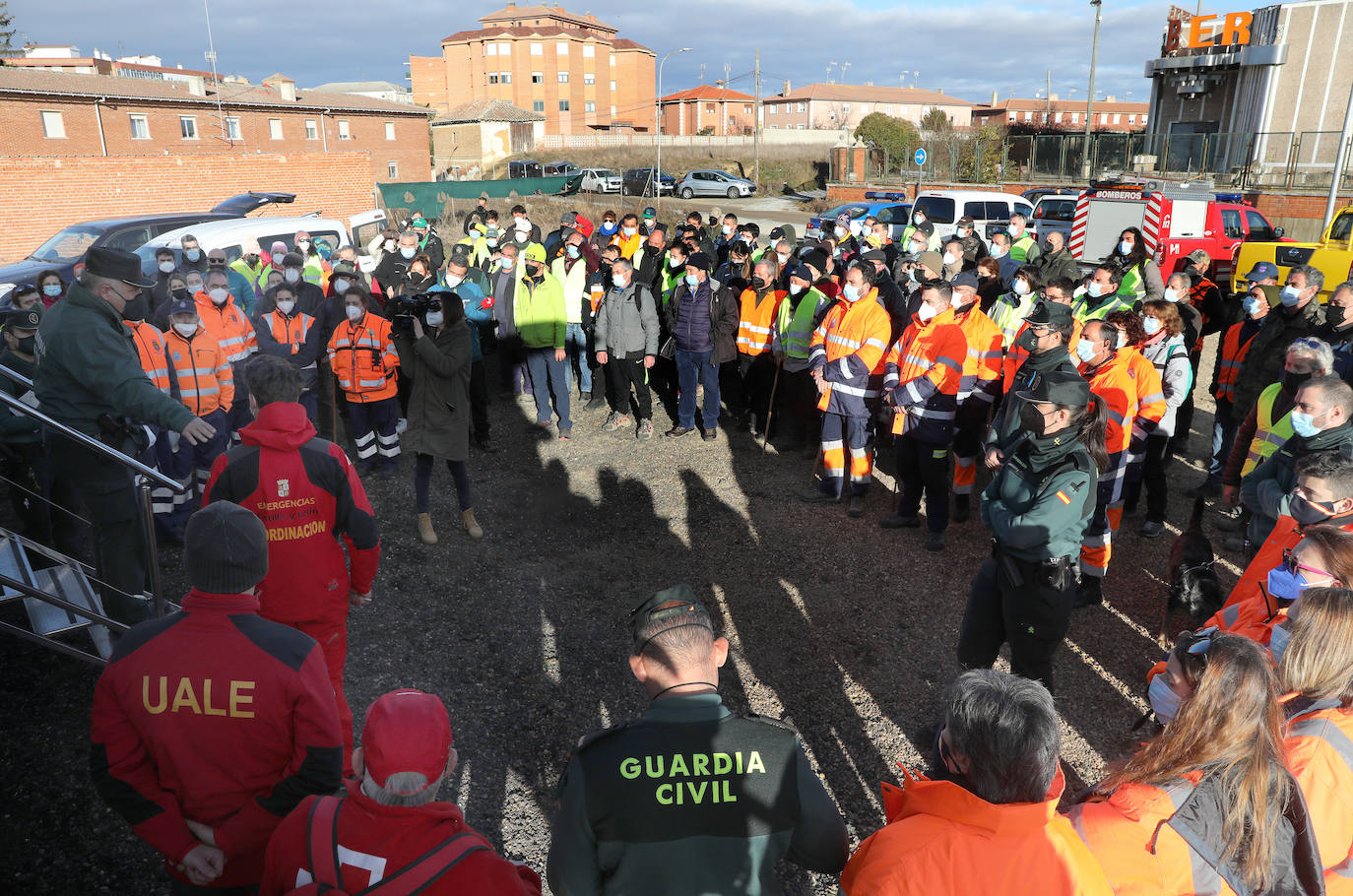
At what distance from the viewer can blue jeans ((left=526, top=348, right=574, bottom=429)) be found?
8.50m

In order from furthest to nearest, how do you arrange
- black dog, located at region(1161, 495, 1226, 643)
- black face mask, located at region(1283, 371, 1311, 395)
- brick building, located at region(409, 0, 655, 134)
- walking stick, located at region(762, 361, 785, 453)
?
1. brick building, located at region(409, 0, 655, 134)
2. walking stick, located at region(762, 361, 785, 453)
3. black face mask, located at region(1283, 371, 1311, 395)
4. black dog, located at region(1161, 495, 1226, 643)

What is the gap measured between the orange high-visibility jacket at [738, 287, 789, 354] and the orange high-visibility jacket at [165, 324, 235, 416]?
15.4 ft

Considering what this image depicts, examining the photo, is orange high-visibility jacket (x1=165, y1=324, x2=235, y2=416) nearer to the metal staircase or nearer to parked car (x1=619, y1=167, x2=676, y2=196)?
the metal staircase

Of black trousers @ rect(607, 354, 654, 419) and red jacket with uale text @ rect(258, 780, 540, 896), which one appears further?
black trousers @ rect(607, 354, 654, 419)

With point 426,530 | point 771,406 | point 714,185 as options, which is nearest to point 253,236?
point 426,530

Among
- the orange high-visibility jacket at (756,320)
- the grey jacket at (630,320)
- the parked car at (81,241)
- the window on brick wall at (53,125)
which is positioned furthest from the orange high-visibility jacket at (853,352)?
the window on brick wall at (53,125)

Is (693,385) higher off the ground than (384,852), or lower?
lower

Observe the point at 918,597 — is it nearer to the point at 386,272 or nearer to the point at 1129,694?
the point at 1129,694

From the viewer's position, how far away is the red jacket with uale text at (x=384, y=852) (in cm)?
178

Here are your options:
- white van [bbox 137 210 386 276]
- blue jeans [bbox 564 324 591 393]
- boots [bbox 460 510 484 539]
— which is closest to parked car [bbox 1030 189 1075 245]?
blue jeans [bbox 564 324 591 393]

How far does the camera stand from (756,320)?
8359 mm

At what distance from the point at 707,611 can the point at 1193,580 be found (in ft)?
9.60

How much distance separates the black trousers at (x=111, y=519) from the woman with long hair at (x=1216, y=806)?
4345 mm

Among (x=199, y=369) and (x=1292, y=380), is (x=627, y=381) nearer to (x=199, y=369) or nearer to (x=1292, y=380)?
(x=199, y=369)
